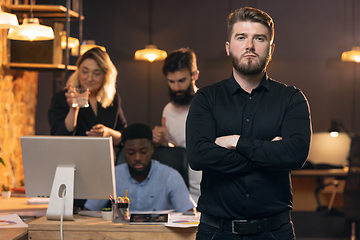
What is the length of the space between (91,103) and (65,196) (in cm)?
85

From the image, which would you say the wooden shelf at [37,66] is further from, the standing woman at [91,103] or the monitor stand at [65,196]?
the monitor stand at [65,196]

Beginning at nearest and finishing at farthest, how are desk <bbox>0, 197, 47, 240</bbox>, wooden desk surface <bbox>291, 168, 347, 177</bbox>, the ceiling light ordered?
1. desk <bbox>0, 197, 47, 240</bbox>
2. wooden desk surface <bbox>291, 168, 347, 177</bbox>
3. the ceiling light

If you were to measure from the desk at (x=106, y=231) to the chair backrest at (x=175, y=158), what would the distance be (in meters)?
0.77

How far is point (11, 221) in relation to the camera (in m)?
1.91

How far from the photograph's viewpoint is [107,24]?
4727 mm

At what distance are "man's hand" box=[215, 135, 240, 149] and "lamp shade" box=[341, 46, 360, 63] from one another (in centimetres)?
323

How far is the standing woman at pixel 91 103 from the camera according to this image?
2437 mm

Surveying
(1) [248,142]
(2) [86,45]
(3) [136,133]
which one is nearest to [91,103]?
(3) [136,133]

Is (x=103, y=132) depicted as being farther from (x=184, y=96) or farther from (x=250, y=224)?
(x=250, y=224)

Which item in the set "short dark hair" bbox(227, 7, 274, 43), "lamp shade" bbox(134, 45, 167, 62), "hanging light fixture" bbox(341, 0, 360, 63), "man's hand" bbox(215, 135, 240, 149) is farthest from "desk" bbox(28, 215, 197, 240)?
"hanging light fixture" bbox(341, 0, 360, 63)

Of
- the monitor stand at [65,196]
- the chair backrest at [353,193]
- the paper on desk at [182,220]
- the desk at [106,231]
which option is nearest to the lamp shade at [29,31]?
the monitor stand at [65,196]

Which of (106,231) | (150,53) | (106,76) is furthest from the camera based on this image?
(150,53)

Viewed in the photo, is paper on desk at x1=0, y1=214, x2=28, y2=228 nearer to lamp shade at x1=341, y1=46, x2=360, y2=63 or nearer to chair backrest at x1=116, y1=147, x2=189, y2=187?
chair backrest at x1=116, y1=147, x2=189, y2=187

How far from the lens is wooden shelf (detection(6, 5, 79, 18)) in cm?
299
